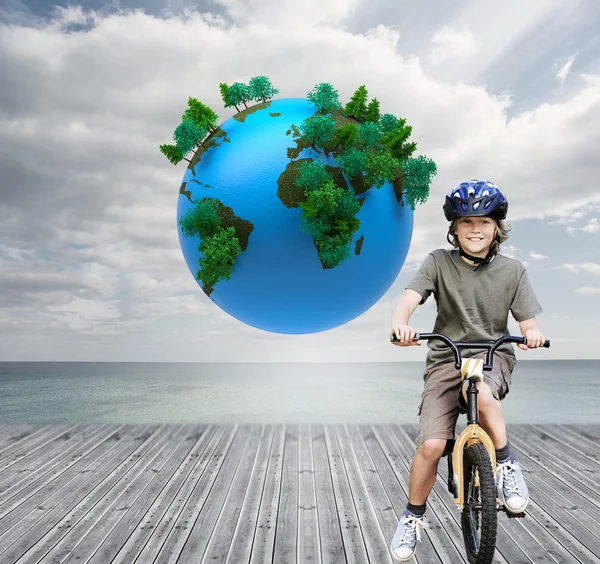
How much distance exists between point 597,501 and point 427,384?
8.09ft

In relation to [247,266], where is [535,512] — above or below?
below

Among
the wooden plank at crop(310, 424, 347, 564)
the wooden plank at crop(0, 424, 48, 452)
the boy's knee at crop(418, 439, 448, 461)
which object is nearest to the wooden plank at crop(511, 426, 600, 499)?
the wooden plank at crop(310, 424, 347, 564)

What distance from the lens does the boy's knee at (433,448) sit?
2799mm

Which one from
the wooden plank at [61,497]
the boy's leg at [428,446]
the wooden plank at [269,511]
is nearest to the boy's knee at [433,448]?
the boy's leg at [428,446]

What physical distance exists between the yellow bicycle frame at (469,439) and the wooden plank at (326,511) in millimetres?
1033

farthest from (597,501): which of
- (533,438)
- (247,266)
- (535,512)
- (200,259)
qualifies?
(200,259)

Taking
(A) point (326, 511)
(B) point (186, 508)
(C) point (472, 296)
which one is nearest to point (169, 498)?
(B) point (186, 508)

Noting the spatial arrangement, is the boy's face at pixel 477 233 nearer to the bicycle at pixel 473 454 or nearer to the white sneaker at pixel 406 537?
the bicycle at pixel 473 454

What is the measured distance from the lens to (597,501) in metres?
4.48

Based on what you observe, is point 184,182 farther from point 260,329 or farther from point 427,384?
point 427,384

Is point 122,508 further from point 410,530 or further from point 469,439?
point 469,439

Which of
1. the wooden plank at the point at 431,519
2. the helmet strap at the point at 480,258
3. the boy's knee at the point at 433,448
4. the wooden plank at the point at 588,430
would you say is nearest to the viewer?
the boy's knee at the point at 433,448

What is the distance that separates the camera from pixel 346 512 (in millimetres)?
4105

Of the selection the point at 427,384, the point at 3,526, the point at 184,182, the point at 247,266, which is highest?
the point at 184,182
